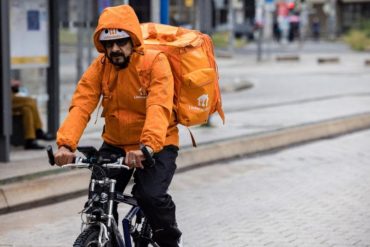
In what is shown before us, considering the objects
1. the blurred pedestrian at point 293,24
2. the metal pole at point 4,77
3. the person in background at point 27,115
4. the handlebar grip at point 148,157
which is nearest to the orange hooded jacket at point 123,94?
the handlebar grip at point 148,157

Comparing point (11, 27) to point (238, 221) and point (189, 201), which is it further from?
point (238, 221)

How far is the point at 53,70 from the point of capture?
12734 millimetres

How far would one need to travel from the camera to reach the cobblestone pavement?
8.05m

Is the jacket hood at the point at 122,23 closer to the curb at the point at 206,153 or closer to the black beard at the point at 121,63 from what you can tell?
the black beard at the point at 121,63

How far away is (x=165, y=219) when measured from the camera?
571 cm

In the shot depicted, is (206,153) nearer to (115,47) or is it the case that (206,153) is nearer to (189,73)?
(189,73)

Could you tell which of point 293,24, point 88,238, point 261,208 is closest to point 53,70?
point 261,208

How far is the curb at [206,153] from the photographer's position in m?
9.38

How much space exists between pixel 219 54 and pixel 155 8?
27910 mm

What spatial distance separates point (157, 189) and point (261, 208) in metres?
3.87

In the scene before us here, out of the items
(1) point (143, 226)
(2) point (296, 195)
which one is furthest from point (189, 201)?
(1) point (143, 226)

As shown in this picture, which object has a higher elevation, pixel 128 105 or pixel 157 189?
pixel 128 105

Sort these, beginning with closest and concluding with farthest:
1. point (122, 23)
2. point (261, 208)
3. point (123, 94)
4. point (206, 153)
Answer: point (122, 23)
point (123, 94)
point (261, 208)
point (206, 153)

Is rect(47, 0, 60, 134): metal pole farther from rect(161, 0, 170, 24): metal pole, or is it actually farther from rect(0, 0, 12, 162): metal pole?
rect(0, 0, 12, 162): metal pole
